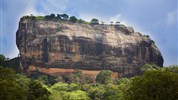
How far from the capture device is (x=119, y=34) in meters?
124

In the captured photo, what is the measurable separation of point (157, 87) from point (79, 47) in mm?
73198

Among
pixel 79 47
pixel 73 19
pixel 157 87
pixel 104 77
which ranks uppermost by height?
pixel 73 19

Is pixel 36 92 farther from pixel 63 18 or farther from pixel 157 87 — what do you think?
pixel 63 18

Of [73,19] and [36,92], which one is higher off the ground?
[73,19]

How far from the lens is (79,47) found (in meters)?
116

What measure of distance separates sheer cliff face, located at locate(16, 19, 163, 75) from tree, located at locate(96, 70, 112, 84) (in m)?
7.93

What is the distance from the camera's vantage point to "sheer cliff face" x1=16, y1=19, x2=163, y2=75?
112 m

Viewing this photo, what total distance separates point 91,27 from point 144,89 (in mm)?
77182

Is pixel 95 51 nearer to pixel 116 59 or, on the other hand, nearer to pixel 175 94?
pixel 116 59

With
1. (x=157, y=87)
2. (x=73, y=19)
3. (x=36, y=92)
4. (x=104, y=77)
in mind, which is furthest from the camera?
(x=73, y=19)

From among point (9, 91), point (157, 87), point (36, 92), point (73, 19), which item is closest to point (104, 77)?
point (73, 19)

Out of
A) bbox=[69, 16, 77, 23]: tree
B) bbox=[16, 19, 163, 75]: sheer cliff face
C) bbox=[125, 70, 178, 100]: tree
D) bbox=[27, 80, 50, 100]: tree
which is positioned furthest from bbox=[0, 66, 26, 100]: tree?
bbox=[69, 16, 77, 23]: tree

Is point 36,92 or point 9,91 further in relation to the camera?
point 36,92

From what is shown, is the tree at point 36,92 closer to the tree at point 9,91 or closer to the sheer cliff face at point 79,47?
the tree at point 9,91
